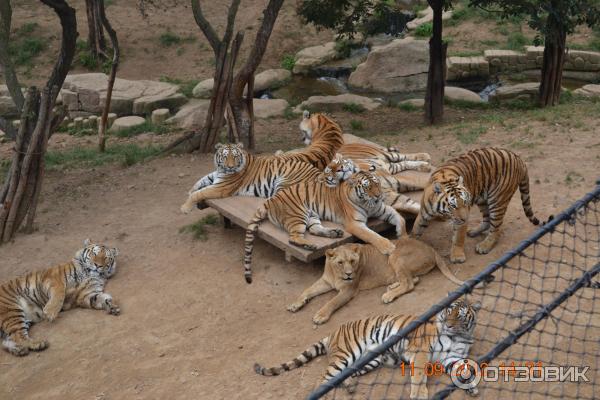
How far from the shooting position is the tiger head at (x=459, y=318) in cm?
395

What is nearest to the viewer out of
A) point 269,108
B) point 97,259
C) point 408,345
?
point 408,345

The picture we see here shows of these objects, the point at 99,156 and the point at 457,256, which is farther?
the point at 99,156

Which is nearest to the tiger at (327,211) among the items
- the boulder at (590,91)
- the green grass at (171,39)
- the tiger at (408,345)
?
the tiger at (408,345)

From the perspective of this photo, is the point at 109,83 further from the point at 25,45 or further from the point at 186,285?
the point at 25,45

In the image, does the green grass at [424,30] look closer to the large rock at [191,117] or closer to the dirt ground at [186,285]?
the large rock at [191,117]

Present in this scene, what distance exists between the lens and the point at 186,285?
602cm

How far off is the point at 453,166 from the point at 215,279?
2.23m

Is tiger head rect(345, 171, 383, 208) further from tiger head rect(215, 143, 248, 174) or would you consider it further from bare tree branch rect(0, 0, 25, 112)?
bare tree branch rect(0, 0, 25, 112)

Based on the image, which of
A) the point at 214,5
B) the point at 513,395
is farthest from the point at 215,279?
the point at 214,5

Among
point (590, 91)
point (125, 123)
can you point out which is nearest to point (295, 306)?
point (125, 123)

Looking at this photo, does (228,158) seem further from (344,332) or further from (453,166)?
(344,332)

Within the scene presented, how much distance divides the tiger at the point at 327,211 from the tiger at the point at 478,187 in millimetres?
356

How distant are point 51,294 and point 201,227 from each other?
5.29ft

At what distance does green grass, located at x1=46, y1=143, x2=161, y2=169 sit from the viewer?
9555 millimetres
